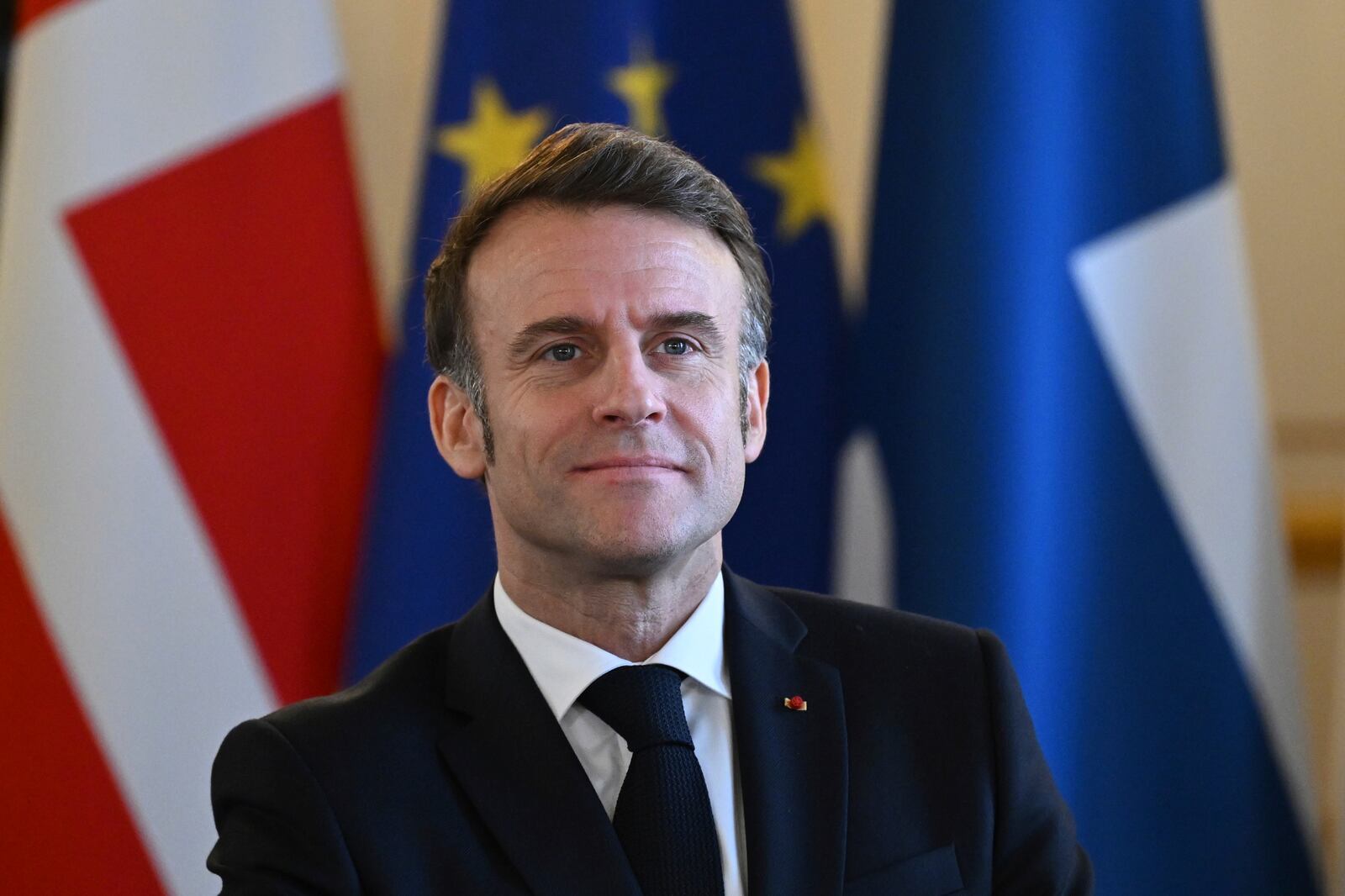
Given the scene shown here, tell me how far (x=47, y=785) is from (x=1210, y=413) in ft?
6.96

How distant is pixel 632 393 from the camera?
1.28 meters

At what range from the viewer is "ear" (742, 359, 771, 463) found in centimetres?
147

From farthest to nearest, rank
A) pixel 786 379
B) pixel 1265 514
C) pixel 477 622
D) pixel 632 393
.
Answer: pixel 786 379 → pixel 1265 514 → pixel 477 622 → pixel 632 393

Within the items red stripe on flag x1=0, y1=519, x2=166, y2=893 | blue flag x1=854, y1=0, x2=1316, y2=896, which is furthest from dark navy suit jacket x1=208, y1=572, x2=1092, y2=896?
red stripe on flag x1=0, y1=519, x2=166, y2=893

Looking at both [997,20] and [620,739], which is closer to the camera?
[620,739]

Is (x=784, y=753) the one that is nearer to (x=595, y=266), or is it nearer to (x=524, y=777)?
(x=524, y=777)

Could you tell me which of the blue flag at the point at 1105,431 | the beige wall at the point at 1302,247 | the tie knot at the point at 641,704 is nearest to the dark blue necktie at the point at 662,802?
the tie knot at the point at 641,704

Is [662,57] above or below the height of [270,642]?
above

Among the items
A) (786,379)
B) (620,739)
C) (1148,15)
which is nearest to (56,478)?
(786,379)

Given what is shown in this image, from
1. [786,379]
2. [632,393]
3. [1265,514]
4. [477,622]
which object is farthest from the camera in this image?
[786,379]

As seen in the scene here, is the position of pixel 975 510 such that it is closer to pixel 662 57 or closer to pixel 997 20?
pixel 997 20

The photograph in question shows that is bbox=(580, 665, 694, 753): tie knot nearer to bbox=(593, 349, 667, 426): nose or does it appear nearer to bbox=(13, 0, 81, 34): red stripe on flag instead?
bbox=(593, 349, 667, 426): nose

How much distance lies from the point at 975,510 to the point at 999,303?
14.3 inches

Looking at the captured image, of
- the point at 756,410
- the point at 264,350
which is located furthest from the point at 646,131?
the point at 756,410
